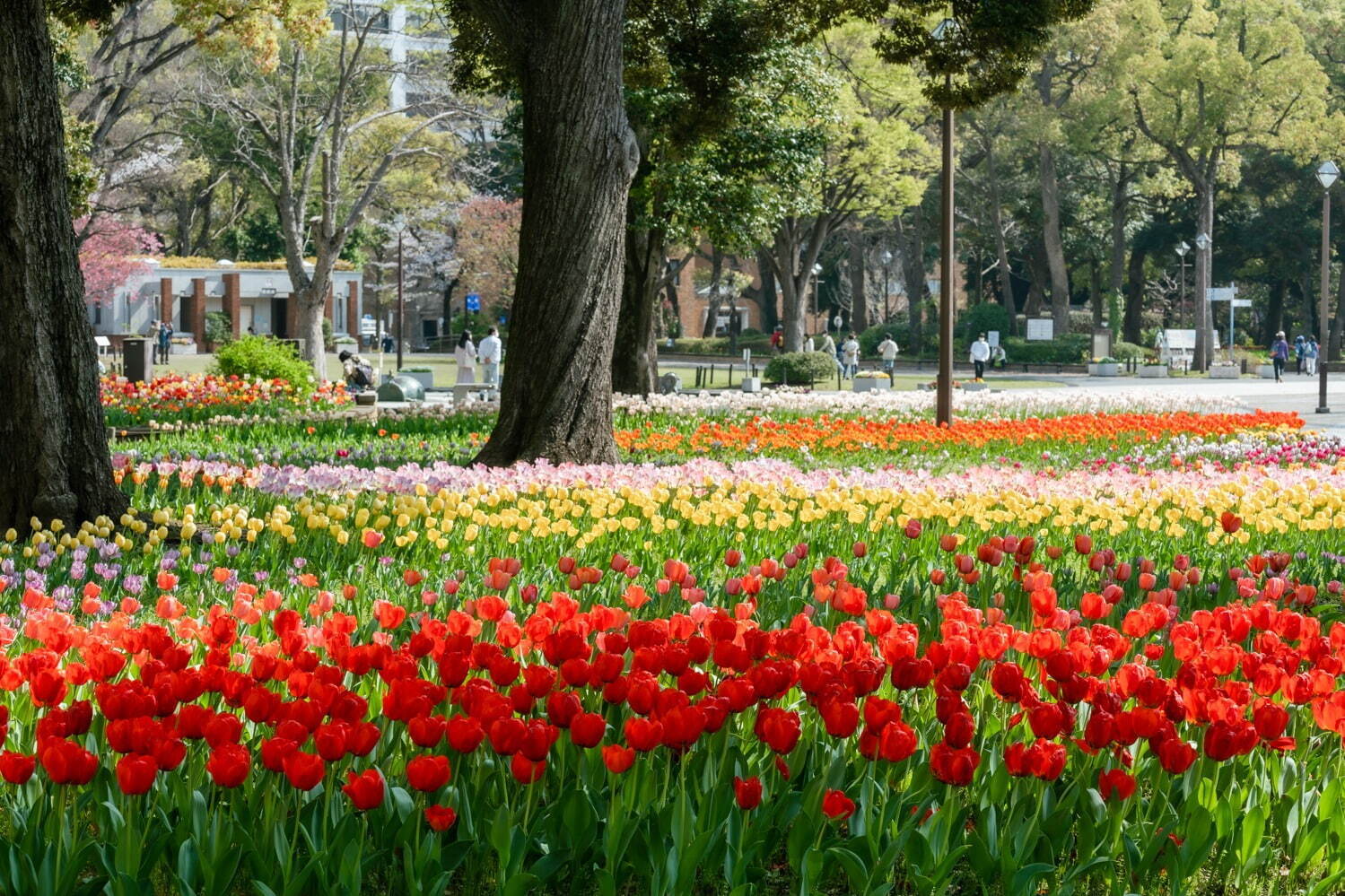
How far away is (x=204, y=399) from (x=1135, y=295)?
52.4 metres

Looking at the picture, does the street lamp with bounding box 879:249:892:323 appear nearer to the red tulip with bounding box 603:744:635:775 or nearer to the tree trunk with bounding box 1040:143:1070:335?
the tree trunk with bounding box 1040:143:1070:335

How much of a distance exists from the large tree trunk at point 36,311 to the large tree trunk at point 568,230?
4.26 metres

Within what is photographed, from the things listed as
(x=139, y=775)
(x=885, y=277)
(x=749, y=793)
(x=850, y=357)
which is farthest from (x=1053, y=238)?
(x=139, y=775)

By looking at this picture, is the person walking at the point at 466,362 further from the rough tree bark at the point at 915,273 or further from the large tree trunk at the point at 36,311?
the rough tree bark at the point at 915,273

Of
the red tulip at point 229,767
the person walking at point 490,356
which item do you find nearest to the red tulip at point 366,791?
the red tulip at point 229,767

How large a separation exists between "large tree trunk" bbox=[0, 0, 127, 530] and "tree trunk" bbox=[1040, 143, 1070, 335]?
50678 millimetres

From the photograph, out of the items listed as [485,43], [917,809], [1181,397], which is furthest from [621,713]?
[1181,397]

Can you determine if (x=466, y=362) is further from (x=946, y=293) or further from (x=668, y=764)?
(x=668, y=764)

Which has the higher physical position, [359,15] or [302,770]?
[359,15]

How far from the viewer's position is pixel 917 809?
303 cm

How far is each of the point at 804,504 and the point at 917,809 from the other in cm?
530

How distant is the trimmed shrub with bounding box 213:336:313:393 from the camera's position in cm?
2188

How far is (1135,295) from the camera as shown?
2534 inches

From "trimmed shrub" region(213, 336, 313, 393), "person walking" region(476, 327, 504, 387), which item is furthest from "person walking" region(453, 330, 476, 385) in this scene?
"trimmed shrub" region(213, 336, 313, 393)
